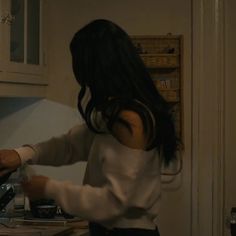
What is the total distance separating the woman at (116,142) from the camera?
143 cm

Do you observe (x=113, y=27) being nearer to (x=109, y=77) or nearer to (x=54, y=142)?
(x=109, y=77)

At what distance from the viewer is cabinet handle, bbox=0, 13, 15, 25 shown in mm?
2227

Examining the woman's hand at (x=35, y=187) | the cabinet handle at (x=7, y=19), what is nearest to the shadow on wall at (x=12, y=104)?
the cabinet handle at (x=7, y=19)

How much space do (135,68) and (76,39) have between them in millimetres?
173

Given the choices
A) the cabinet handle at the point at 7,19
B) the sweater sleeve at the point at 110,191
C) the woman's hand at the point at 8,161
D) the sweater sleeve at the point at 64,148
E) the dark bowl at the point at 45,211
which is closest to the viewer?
the sweater sleeve at the point at 110,191

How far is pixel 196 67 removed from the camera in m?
2.67

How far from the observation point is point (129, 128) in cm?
144

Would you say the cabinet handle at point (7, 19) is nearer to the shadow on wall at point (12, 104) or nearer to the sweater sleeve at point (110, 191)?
the shadow on wall at point (12, 104)

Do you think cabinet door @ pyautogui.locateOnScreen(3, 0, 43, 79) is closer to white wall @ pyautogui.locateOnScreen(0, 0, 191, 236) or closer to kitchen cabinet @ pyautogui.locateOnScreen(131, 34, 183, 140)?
white wall @ pyautogui.locateOnScreen(0, 0, 191, 236)

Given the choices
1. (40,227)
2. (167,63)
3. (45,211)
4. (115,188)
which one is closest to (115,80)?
(115,188)

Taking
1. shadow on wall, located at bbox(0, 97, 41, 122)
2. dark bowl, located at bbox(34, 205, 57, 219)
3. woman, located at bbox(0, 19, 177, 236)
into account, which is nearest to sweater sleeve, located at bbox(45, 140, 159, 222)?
woman, located at bbox(0, 19, 177, 236)

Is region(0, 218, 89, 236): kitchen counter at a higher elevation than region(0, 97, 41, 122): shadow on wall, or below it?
below

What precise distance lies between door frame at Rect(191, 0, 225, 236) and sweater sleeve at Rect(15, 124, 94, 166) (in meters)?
1.06

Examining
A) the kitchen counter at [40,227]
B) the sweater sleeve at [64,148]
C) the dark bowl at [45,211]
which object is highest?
the sweater sleeve at [64,148]
